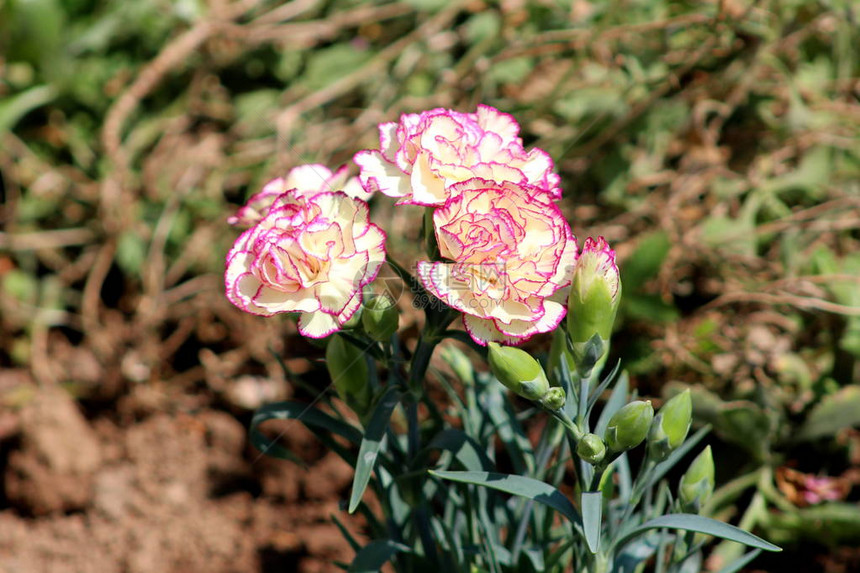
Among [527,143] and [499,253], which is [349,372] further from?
[527,143]

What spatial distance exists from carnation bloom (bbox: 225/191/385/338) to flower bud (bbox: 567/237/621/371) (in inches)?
7.3

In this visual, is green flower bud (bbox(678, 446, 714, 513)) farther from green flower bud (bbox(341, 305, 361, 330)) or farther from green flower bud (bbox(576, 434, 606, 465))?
green flower bud (bbox(341, 305, 361, 330))

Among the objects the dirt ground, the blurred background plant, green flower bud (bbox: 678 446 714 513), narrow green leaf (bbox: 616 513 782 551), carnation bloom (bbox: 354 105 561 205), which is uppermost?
carnation bloom (bbox: 354 105 561 205)

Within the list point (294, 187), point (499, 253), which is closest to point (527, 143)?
point (294, 187)

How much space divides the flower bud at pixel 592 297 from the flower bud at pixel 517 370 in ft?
0.19

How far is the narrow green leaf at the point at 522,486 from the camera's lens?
70 centimetres

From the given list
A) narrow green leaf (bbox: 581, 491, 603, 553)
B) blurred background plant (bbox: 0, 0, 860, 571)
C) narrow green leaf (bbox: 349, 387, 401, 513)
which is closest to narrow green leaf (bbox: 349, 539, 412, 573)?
narrow green leaf (bbox: 349, 387, 401, 513)

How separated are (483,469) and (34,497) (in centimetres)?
105

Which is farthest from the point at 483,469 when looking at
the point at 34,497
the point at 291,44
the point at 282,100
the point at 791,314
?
the point at 291,44

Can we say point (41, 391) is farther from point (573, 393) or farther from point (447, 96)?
point (573, 393)

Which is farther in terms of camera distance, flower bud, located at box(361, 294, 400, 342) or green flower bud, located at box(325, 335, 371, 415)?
green flower bud, located at box(325, 335, 371, 415)

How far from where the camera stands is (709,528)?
0.69 meters

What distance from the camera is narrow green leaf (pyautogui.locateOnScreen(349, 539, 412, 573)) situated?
86 cm

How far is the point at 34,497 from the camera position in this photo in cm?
144
